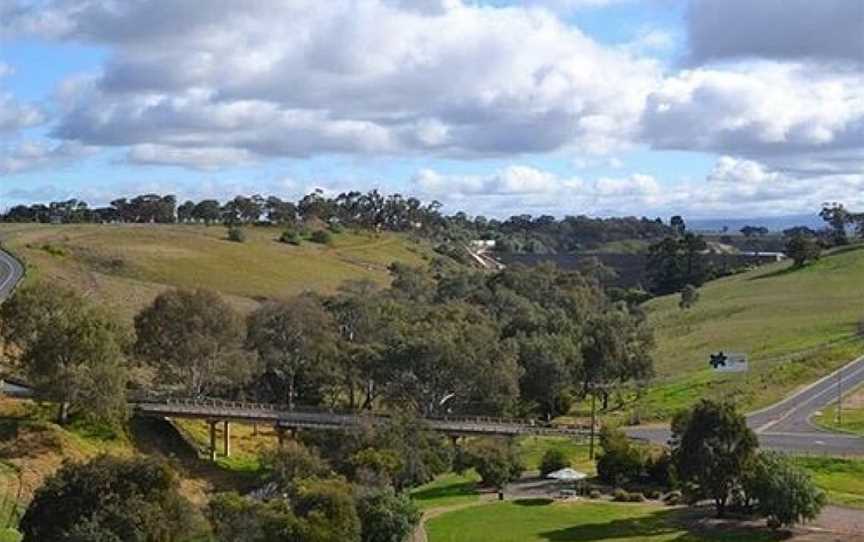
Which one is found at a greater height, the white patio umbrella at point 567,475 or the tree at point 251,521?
the tree at point 251,521

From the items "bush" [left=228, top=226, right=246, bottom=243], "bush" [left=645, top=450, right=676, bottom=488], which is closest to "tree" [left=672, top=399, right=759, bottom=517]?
"bush" [left=645, top=450, right=676, bottom=488]

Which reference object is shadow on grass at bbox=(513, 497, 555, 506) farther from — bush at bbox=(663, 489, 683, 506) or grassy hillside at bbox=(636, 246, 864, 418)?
grassy hillside at bbox=(636, 246, 864, 418)

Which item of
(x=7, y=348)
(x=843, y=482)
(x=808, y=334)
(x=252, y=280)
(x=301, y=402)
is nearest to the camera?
(x=843, y=482)

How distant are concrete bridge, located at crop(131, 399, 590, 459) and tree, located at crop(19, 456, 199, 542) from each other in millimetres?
28536

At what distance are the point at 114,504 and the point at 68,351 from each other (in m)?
27.3

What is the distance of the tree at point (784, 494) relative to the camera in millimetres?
56500

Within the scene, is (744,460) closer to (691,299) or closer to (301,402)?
(301,402)

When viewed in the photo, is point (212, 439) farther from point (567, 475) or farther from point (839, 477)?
point (839, 477)

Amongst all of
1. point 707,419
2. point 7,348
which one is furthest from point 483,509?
point 7,348

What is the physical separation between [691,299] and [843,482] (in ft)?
339

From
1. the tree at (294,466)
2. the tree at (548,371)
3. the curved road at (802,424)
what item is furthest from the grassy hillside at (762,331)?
the tree at (294,466)

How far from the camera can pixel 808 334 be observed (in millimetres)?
125500

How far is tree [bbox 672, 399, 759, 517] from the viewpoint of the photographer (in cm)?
6069

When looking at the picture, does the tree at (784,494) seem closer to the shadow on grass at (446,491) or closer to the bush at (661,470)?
the bush at (661,470)
